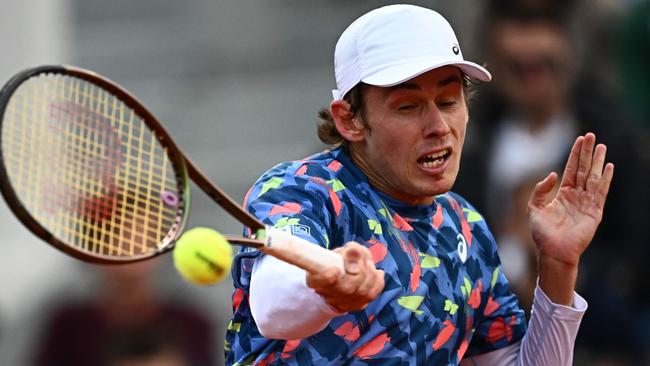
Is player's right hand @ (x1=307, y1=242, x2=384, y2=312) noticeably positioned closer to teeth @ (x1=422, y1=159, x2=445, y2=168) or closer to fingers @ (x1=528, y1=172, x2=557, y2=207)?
teeth @ (x1=422, y1=159, x2=445, y2=168)

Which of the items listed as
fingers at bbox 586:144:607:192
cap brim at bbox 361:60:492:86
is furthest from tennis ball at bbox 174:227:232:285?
fingers at bbox 586:144:607:192

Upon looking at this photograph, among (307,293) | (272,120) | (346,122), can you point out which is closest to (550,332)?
(346,122)

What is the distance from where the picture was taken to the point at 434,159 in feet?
13.8

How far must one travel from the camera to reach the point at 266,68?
10.4m

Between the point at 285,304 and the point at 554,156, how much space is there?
3972 mm

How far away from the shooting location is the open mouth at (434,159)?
4.19m

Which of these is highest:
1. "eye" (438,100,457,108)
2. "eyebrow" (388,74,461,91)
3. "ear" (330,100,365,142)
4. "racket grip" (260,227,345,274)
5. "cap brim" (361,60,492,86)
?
"cap brim" (361,60,492,86)

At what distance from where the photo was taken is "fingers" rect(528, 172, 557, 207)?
174 inches

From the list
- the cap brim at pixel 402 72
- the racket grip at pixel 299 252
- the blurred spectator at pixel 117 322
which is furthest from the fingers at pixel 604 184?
the blurred spectator at pixel 117 322

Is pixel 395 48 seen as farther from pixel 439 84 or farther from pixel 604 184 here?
pixel 604 184

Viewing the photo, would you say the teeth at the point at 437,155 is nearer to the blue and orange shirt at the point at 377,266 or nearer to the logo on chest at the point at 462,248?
the blue and orange shirt at the point at 377,266

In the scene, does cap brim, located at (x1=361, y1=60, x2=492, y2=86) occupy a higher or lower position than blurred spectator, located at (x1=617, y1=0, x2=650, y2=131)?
higher

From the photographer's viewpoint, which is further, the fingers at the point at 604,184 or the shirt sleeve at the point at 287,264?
the fingers at the point at 604,184

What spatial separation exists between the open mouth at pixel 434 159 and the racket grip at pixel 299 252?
0.71 metres
